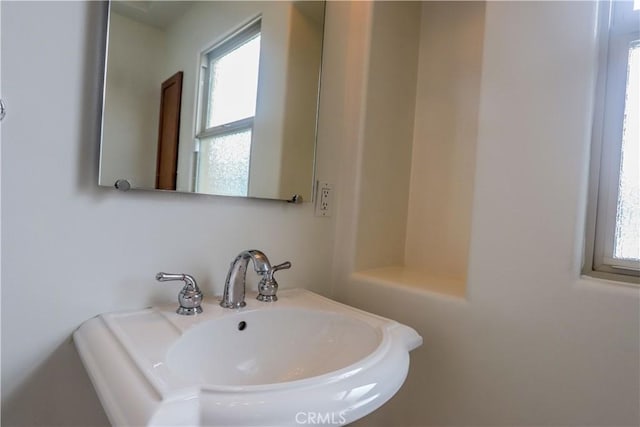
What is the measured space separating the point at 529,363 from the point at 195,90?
1047 millimetres

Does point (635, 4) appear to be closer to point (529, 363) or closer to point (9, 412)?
point (529, 363)

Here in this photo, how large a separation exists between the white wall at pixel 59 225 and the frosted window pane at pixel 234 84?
0.27 m

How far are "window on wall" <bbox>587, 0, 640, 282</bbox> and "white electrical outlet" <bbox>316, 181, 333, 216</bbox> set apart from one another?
721mm

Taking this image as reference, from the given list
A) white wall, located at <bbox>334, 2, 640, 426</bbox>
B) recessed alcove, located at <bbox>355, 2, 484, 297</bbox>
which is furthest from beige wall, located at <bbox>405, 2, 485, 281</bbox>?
white wall, located at <bbox>334, 2, 640, 426</bbox>

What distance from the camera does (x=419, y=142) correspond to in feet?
4.52

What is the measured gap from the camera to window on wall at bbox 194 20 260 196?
35.7 inches

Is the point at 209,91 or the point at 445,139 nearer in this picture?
the point at 209,91

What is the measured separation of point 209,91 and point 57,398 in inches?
30.2

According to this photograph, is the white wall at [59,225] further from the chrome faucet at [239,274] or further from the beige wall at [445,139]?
the beige wall at [445,139]

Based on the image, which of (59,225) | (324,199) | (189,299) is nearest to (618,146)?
(324,199)

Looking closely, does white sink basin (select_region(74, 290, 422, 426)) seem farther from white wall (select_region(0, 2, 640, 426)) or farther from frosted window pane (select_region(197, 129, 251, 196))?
frosted window pane (select_region(197, 129, 251, 196))

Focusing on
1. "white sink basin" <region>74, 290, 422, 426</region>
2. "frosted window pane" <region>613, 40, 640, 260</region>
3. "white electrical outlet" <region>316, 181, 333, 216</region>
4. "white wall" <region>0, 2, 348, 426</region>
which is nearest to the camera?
"white sink basin" <region>74, 290, 422, 426</region>

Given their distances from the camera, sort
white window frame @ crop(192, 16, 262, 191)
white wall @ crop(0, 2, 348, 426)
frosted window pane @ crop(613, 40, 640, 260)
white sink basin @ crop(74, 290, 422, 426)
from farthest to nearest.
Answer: white window frame @ crop(192, 16, 262, 191), frosted window pane @ crop(613, 40, 640, 260), white wall @ crop(0, 2, 348, 426), white sink basin @ crop(74, 290, 422, 426)

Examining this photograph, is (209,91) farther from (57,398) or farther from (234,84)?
(57,398)
